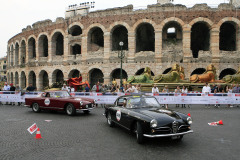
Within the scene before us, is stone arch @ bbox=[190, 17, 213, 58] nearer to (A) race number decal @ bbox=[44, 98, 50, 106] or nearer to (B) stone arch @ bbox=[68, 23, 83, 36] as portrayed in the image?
(B) stone arch @ bbox=[68, 23, 83, 36]

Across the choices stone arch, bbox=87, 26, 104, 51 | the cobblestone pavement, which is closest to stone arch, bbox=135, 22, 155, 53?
Answer: stone arch, bbox=87, 26, 104, 51

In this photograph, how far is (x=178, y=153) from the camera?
4.70 m

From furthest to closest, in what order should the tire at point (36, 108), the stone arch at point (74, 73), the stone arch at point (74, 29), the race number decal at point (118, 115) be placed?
1. the stone arch at point (74, 73)
2. the stone arch at point (74, 29)
3. the tire at point (36, 108)
4. the race number decal at point (118, 115)

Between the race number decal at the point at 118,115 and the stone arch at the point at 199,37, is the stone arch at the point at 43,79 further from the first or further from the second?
the race number decal at the point at 118,115

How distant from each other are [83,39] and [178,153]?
989 inches

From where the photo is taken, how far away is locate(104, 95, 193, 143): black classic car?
5.18 meters

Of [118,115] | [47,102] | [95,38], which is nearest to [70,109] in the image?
[47,102]

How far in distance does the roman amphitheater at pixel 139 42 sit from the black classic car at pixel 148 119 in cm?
1839

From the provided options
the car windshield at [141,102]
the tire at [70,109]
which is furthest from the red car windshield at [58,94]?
the car windshield at [141,102]

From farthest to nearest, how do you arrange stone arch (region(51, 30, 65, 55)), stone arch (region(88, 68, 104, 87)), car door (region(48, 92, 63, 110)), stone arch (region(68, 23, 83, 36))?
stone arch (region(51, 30, 65, 55)) → stone arch (region(68, 23, 83, 36)) → stone arch (region(88, 68, 104, 87)) → car door (region(48, 92, 63, 110))

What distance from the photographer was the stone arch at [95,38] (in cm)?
2780

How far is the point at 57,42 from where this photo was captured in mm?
33406

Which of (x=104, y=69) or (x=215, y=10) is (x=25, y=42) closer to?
(x=104, y=69)

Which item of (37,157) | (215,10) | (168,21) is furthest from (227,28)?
(37,157)
